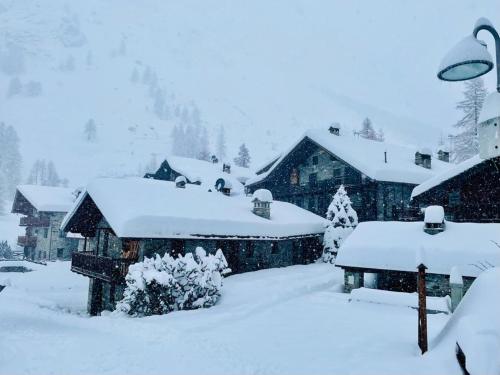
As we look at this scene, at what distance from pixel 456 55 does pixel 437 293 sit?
13.6m

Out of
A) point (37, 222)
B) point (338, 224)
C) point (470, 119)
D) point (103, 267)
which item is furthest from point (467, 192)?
point (37, 222)

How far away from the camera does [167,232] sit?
18.0 meters

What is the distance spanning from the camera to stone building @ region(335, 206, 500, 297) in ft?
48.9

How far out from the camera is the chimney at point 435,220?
55.8ft

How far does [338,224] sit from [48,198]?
113 feet

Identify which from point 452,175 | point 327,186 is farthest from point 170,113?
point 452,175

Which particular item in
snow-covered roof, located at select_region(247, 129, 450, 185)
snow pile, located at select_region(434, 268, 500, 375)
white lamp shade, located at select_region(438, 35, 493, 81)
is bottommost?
snow pile, located at select_region(434, 268, 500, 375)

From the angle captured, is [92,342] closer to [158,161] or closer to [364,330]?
[364,330]

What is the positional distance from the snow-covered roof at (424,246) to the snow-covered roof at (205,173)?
84.2 ft

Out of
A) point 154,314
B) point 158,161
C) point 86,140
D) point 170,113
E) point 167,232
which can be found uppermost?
point 170,113

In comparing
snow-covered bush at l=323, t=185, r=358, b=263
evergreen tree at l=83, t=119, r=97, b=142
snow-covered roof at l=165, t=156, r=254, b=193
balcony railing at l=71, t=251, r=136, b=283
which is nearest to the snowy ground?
balcony railing at l=71, t=251, r=136, b=283

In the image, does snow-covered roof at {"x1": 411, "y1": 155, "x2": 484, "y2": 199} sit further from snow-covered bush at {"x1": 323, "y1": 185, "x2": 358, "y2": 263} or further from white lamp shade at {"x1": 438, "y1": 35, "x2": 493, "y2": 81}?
white lamp shade at {"x1": 438, "y1": 35, "x2": 493, "y2": 81}

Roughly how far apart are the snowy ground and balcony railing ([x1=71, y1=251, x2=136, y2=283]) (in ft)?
16.8

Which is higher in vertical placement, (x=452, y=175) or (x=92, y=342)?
(x=452, y=175)
